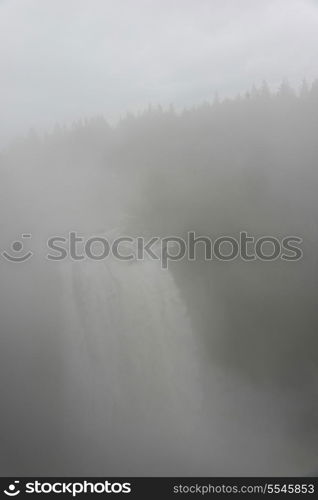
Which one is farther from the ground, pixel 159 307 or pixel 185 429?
pixel 159 307

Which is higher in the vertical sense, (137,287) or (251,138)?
(251,138)

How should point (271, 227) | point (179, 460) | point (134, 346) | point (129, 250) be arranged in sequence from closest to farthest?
1. point (179, 460)
2. point (134, 346)
3. point (129, 250)
4. point (271, 227)

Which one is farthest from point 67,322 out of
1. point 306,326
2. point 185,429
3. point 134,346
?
point 306,326

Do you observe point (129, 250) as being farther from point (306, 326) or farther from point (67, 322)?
point (306, 326)

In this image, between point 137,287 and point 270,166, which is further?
point 270,166

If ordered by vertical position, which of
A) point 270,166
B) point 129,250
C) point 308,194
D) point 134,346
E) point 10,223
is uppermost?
point 270,166

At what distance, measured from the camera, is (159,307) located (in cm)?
1602

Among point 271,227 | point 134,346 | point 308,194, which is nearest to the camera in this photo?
point 134,346

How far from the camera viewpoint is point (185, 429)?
14852mm

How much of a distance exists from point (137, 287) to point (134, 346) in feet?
6.79

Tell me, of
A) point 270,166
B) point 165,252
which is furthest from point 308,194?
point 165,252

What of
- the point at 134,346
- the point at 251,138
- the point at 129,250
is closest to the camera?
the point at 134,346

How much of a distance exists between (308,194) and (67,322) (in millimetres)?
14617

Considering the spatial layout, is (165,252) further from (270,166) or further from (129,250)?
(270,166)
